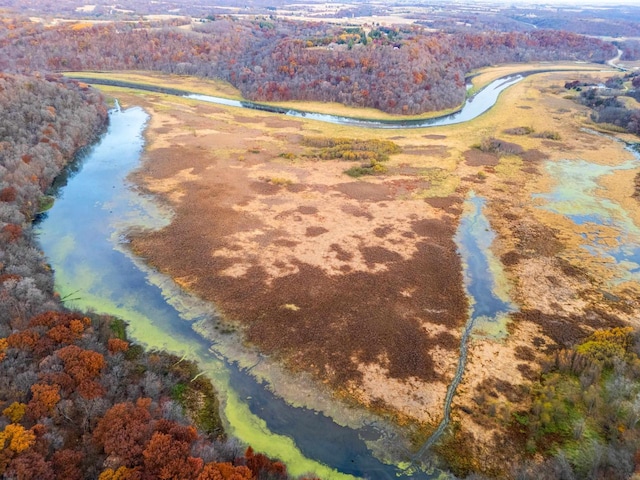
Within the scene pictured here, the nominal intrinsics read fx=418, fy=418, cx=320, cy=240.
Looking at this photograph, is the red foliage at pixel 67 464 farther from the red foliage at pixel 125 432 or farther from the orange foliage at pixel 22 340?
the orange foliage at pixel 22 340

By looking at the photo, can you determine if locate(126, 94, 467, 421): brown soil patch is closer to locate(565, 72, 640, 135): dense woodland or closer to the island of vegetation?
the island of vegetation

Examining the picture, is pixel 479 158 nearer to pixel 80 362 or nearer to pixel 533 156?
pixel 533 156

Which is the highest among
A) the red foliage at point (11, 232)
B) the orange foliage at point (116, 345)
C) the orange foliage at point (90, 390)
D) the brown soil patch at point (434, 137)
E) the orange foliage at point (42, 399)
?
the orange foliage at point (42, 399)

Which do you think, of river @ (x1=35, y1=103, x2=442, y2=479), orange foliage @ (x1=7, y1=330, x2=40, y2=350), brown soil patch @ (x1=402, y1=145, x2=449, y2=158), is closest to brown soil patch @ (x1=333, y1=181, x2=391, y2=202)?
brown soil patch @ (x1=402, y1=145, x2=449, y2=158)

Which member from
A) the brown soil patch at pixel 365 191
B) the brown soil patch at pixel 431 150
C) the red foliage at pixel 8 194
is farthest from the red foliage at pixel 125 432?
the brown soil patch at pixel 431 150

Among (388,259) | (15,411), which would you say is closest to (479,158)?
(388,259)
